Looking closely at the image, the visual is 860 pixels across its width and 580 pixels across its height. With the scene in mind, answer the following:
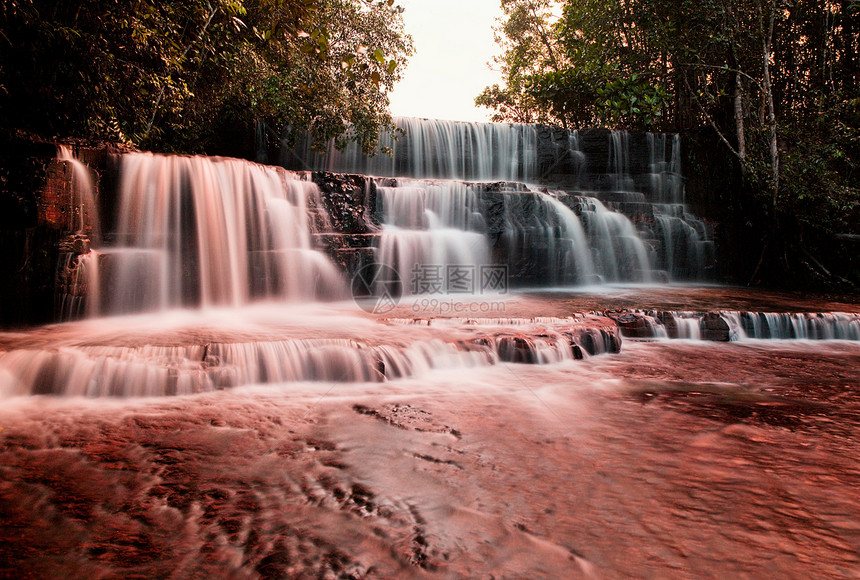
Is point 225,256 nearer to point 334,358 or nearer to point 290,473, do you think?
point 334,358

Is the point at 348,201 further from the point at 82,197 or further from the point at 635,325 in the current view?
the point at 635,325

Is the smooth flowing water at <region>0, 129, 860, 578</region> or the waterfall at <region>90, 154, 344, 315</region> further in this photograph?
the waterfall at <region>90, 154, 344, 315</region>

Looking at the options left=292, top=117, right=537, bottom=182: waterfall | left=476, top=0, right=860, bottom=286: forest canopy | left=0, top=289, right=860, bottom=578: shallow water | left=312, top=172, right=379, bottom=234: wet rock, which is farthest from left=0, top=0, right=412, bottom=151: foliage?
left=476, top=0, right=860, bottom=286: forest canopy

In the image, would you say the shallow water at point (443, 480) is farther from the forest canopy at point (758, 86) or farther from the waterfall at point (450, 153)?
the waterfall at point (450, 153)

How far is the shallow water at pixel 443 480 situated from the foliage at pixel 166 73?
7.47 ft

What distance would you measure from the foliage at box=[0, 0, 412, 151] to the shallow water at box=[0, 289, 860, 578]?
2.28 m

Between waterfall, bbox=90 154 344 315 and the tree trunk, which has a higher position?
the tree trunk

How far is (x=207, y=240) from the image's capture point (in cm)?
736

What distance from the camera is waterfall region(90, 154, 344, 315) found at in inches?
263

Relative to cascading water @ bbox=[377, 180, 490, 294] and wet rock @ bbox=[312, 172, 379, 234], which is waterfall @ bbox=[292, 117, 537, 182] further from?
wet rock @ bbox=[312, 172, 379, 234]

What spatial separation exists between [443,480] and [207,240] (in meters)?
6.25

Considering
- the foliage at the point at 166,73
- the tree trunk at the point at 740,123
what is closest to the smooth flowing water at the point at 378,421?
the foliage at the point at 166,73

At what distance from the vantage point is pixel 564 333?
550 centimetres

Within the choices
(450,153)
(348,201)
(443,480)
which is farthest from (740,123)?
(443,480)
